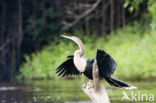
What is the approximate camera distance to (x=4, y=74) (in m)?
26.9

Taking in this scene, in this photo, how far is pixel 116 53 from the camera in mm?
19828

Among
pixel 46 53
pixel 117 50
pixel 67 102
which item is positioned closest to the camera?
pixel 67 102

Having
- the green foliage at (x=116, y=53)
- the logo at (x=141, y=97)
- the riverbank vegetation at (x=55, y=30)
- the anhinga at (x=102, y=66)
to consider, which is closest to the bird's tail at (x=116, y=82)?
the anhinga at (x=102, y=66)

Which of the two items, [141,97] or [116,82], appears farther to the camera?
[141,97]

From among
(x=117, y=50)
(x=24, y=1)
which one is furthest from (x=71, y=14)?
(x=117, y=50)

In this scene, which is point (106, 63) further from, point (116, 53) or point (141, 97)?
point (116, 53)

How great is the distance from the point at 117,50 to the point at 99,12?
Answer: 6.47 metres

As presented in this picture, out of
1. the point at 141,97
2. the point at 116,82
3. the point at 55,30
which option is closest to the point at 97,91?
the point at 116,82

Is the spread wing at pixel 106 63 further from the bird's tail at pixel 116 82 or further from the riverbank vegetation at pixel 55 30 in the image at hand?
the riverbank vegetation at pixel 55 30

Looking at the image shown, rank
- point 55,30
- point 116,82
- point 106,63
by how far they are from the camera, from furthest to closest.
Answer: point 55,30 < point 116,82 < point 106,63

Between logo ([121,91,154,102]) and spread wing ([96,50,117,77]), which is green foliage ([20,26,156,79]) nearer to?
logo ([121,91,154,102])

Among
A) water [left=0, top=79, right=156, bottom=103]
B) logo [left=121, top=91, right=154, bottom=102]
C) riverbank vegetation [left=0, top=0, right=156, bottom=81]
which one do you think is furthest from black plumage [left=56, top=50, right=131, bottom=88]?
riverbank vegetation [left=0, top=0, right=156, bottom=81]

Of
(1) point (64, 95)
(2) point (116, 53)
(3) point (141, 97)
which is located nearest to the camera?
(3) point (141, 97)

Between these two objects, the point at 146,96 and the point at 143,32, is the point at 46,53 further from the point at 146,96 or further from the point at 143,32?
the point at 146,96
